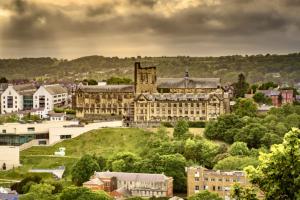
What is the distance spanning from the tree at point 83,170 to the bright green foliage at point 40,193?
6.68 meters

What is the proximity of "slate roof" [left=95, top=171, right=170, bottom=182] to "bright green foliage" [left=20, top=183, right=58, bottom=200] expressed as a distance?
619 centimetres

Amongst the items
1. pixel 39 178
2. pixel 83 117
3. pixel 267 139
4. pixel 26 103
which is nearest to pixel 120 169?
pixel 39 178

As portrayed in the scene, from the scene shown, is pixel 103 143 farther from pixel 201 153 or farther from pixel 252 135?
pixel 252 135

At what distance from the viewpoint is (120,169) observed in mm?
69125

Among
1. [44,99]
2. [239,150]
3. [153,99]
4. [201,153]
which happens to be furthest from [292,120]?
[44,99]

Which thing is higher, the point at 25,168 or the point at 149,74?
the point at 149,74

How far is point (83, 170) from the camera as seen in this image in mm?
68812

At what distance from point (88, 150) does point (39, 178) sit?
46.2 ft

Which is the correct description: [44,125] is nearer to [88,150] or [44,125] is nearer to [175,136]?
[88,150]

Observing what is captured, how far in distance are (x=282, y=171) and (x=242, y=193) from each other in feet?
4.61

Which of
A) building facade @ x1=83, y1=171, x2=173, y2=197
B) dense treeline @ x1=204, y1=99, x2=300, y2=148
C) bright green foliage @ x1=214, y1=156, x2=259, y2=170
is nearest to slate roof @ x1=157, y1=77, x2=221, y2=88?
dense treeline @ x1=204, y1=99, x2=300, y2=148

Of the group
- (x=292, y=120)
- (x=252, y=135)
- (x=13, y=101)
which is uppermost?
(x=13, y=101)

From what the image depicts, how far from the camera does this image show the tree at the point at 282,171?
18516 millimetres

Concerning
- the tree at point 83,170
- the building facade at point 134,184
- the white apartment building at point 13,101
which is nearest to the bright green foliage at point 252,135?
the building facade at point 134,184
